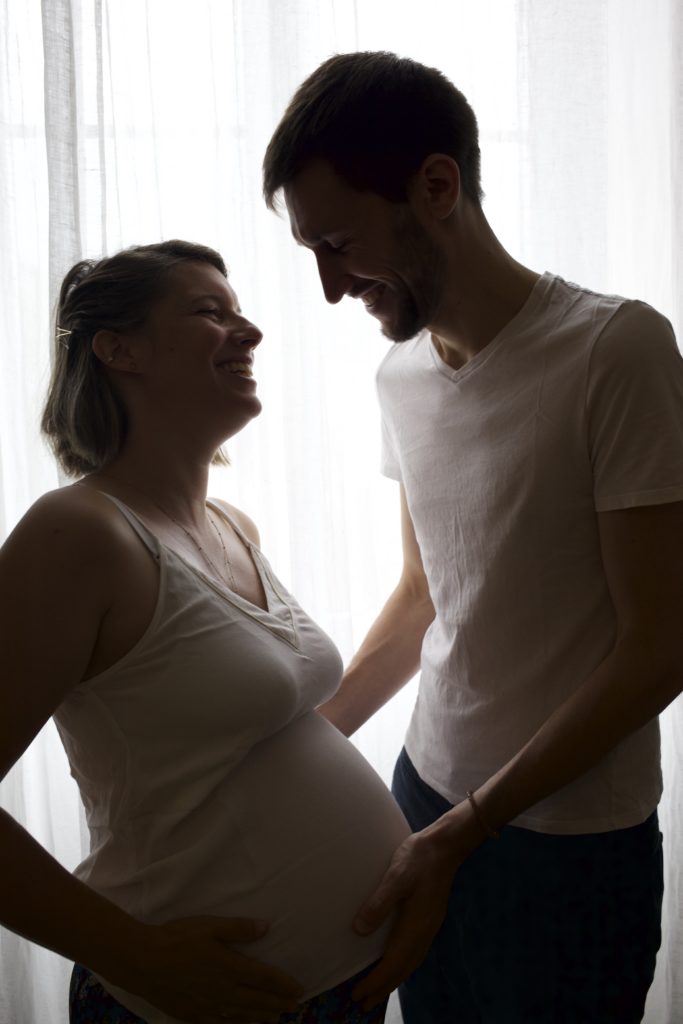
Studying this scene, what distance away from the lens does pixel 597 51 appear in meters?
1.90

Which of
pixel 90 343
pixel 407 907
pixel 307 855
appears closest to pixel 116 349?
pixel 90 343

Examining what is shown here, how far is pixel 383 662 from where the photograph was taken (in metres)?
1.43

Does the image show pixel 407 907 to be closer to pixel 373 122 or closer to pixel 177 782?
pixel 177 782

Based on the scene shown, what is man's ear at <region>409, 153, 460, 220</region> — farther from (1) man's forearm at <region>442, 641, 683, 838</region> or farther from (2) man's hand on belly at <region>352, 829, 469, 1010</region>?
(2) man's hand on belly at <region>352, 829, 469, 1010</region>

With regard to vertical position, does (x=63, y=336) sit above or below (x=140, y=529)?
above

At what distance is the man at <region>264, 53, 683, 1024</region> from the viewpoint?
1026 mm

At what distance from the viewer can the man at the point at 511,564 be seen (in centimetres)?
103

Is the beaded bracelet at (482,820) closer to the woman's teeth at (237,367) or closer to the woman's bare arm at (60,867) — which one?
the woman's bare arm at (60,867)

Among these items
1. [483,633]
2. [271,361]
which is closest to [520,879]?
[483,633]

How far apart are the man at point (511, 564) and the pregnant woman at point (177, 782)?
77 millimetres

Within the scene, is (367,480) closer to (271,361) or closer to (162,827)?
(271,361)

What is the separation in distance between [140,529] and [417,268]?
0.47m

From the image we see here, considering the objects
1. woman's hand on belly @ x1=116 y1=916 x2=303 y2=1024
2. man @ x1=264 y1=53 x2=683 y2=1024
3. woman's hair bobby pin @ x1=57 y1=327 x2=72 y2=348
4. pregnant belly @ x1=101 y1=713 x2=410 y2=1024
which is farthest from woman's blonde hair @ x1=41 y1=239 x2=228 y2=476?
woman's hand on belly @ x1=116 y1=916 x2=303 y2=1024

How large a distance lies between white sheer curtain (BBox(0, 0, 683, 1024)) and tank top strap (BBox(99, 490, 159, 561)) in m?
0.85
